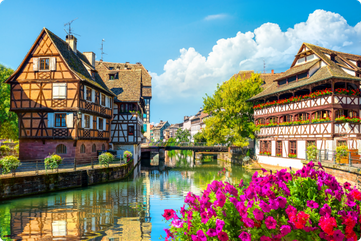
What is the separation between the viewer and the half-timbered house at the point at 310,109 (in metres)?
23.8

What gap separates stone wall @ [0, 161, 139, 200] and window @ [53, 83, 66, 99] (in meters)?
7.97

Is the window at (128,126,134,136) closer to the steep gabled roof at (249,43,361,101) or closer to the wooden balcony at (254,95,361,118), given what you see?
the steep gabled roof at (249,43,361,101)

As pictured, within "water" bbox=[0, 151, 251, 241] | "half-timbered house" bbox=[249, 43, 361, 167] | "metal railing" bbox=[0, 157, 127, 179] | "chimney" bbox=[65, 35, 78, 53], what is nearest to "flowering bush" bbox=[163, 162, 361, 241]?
"water" bbox=[0, 151, 251, 241]

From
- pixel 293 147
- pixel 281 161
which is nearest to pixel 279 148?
pixel 281 161

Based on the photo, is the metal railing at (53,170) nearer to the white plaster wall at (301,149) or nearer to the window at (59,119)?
the window at (59,119)

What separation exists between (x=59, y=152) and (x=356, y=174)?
22.8m

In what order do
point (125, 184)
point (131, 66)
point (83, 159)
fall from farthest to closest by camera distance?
point (131, 66) → point (83, 159) → point (125, 184)

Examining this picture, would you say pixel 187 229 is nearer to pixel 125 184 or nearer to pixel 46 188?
pixel 46 188

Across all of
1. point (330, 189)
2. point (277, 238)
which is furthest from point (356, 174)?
point (277, 238)

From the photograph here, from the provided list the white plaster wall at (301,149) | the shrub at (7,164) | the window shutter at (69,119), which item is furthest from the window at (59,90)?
the white plaster wall at (301,149)

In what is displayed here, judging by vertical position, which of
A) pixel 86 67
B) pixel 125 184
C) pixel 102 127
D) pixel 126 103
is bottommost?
pixel 125 184

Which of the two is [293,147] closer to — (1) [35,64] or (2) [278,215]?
(2) [278,215]

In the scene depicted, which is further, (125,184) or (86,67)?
(86,67)

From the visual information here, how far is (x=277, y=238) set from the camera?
459cm
